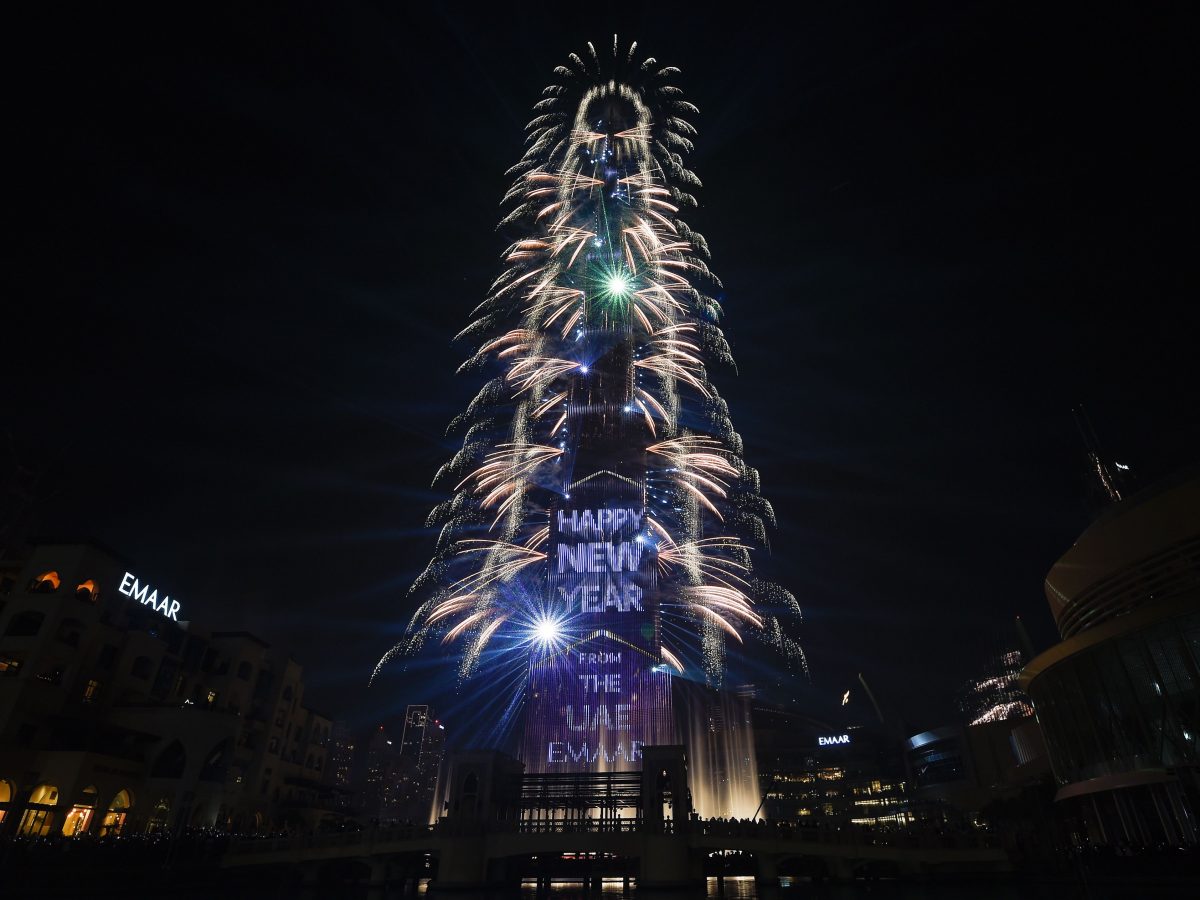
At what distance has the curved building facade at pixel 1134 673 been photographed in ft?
145

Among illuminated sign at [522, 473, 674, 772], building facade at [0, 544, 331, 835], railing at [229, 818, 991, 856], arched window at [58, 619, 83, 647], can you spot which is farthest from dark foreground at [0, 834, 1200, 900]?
arched window at [58, 619, 83, 647]

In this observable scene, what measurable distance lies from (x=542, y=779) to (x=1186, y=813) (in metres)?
44.4

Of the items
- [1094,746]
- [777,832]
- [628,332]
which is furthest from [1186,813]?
[628,332]

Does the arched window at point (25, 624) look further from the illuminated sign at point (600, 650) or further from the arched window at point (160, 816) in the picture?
the illuminated sign at point (600, 650)

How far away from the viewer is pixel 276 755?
8019 cm

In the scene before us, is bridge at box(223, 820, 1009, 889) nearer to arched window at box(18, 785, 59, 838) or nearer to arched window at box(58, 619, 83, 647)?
arched window at box(18, 785, 59, 838)

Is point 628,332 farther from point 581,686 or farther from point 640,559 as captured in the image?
point 581,686

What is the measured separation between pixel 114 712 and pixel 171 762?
676cm

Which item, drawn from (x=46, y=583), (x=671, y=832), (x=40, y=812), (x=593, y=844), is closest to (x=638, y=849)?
(x=671, y=832)

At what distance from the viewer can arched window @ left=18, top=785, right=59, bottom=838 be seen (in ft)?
160

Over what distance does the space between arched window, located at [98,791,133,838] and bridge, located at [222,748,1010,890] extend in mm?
14388

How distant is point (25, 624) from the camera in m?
55.1

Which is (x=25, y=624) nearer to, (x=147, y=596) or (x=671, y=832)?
(x=147, y=596)

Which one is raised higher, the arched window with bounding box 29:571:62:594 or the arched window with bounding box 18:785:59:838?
the arched window with bounding box 29:571:62:594
